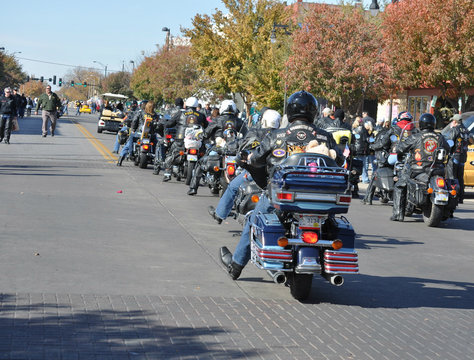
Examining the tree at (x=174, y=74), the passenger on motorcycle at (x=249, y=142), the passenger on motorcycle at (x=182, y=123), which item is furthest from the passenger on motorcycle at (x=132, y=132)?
the tree at (x=174, y=74)

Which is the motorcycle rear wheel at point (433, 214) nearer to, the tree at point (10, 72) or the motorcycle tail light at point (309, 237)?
the motorcycle tail light at point (309, 237)

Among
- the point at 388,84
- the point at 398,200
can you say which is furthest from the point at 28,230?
the point at 388,84

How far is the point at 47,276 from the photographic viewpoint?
7637 millimetres

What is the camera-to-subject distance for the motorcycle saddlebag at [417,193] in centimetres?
1392

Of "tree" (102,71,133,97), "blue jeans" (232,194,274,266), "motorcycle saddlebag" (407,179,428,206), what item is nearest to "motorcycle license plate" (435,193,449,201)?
"motorcycle saddlebag" (407,179,428,206)

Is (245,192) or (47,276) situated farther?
(245,192)

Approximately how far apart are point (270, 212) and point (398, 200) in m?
7.34

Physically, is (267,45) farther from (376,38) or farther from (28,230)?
(28,230)

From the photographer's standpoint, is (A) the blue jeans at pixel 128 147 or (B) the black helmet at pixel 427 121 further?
(A) the blue jeans at pixel 128 147

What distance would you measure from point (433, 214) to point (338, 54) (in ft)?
67.5

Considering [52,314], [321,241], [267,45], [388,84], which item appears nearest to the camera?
[52,314]

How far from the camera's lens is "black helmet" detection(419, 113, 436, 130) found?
13883 millimetres

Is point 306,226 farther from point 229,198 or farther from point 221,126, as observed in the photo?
point 221,126

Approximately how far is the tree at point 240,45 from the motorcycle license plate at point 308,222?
36.5m
